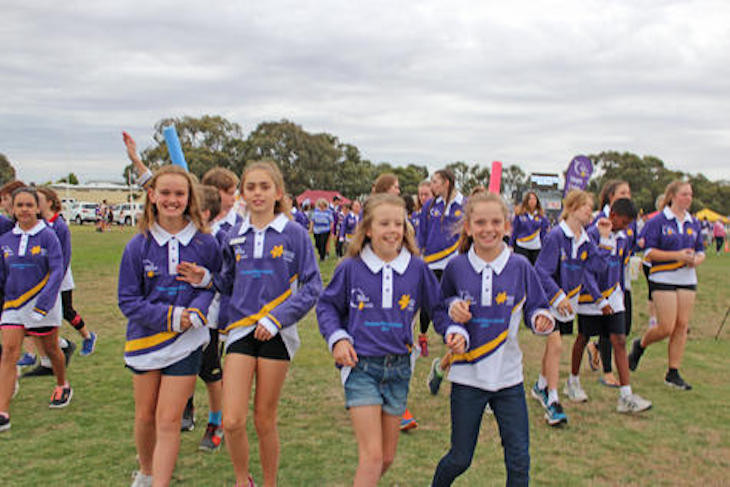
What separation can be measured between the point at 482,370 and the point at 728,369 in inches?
215

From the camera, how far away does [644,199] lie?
68125mm

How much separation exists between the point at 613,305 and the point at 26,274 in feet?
17.5

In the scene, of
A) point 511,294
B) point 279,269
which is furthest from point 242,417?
point 511,294

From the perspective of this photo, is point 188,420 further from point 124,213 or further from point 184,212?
point 124,213

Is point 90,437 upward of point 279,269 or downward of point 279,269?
downward

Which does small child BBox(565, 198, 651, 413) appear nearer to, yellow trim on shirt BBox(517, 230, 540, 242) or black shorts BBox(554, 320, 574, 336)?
black shorts BBox(554, 320, 574, 336)

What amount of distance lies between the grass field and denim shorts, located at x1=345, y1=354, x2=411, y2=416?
1066 millimetres

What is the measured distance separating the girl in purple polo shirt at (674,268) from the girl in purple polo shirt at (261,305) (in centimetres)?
439

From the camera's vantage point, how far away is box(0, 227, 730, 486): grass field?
4.20 metres

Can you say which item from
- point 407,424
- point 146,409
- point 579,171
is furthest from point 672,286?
point 579,171

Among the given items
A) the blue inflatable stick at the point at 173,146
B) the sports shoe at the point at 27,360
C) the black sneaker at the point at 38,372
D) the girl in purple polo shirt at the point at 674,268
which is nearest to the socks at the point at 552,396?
the girl in purple polo shirt at the point at 674,268

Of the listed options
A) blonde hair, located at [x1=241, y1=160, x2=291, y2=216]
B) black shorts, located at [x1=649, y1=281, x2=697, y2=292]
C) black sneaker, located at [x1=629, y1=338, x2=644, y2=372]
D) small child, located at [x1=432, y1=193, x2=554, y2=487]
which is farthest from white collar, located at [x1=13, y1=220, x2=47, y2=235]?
black sneaker, located at [x1=629, y1=338, x2=644, y2=372]

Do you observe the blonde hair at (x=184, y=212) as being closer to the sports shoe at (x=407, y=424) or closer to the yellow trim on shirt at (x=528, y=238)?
the sports shoe at (x=407, y=424)

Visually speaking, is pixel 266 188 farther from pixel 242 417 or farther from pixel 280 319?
pixel 242 417
